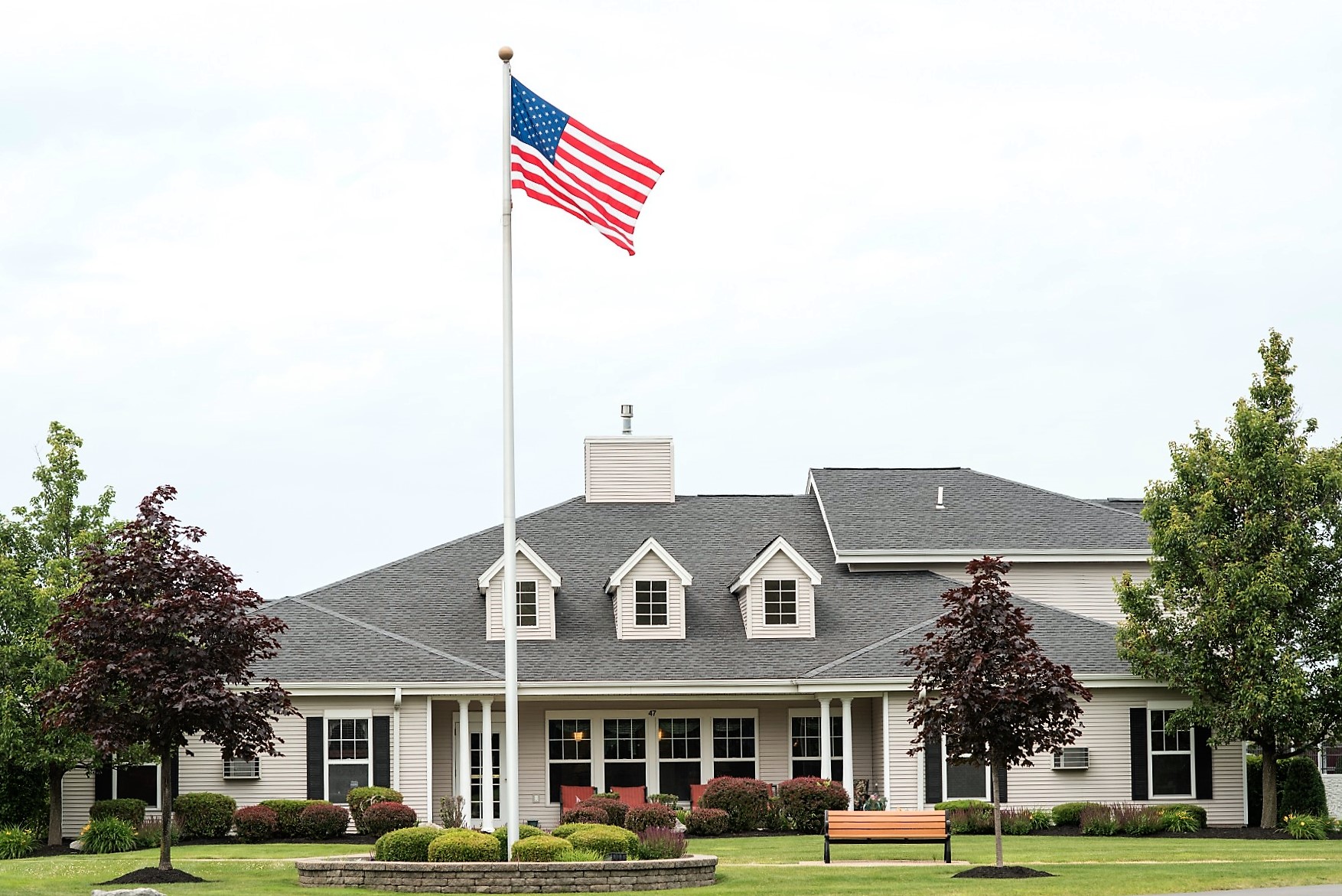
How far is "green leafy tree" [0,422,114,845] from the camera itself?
28.2 metres

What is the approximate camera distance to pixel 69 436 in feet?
96.2

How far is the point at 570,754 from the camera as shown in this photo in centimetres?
3338

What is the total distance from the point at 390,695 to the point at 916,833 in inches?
447

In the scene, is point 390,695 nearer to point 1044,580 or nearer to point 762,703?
point 762,703

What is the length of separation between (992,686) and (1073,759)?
10680 mm

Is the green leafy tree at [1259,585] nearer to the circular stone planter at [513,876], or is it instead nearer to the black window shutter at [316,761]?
the circular stone planter at [513,876]

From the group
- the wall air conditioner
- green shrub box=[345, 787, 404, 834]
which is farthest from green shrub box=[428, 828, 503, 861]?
the wall air conditioner

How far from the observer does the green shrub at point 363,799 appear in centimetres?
2966

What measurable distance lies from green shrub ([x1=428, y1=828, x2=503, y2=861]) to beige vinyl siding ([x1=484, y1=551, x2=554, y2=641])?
1330cm

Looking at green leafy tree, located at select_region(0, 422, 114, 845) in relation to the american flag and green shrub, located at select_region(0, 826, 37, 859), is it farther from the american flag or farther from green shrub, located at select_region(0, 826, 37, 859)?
the american flag

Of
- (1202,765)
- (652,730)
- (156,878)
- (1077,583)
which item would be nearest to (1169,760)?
(1202,765)

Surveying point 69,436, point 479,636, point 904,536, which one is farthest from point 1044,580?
point 69,436

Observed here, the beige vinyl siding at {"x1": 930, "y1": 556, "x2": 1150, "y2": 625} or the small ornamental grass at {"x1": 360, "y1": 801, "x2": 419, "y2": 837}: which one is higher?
the beige vinyl siding at {"x1": 930, "y1": 556, "x2": 1150, "y2": 625}

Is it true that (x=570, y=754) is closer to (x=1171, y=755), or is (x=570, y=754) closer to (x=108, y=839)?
(x=108, y=839)
